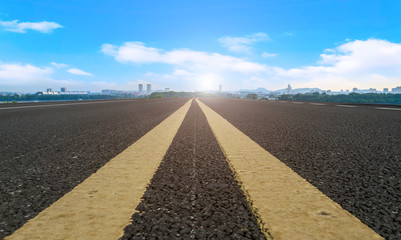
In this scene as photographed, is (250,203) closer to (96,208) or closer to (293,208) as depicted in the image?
(293,208)

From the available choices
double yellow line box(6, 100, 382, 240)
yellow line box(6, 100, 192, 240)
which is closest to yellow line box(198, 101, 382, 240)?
double yellow line box(6, 100, 382, 240)

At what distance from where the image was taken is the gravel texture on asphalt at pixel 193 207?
0.84 m

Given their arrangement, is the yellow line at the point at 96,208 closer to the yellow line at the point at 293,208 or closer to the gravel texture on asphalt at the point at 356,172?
the yellow line at the point at 293,208

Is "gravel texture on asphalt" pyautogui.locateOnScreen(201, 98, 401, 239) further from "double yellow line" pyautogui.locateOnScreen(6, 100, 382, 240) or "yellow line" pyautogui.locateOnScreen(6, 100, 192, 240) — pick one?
"yellow line" pyautogui.locateOnScreen(6, 100, 192, 240)

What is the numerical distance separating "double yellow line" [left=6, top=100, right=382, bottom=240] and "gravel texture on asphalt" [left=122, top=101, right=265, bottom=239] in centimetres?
5

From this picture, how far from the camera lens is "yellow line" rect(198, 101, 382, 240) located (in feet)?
2.72

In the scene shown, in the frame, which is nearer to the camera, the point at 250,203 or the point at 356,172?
the point at 250,203

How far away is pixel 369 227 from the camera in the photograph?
2.86ft

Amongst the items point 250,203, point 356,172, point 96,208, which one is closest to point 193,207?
point 250,203

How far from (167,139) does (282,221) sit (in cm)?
210

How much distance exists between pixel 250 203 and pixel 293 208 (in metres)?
0.19

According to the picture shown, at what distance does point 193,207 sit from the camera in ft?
3.41

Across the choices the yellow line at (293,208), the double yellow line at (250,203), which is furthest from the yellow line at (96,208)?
the yellow line at (293,208)

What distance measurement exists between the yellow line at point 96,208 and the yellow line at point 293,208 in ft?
1.87
